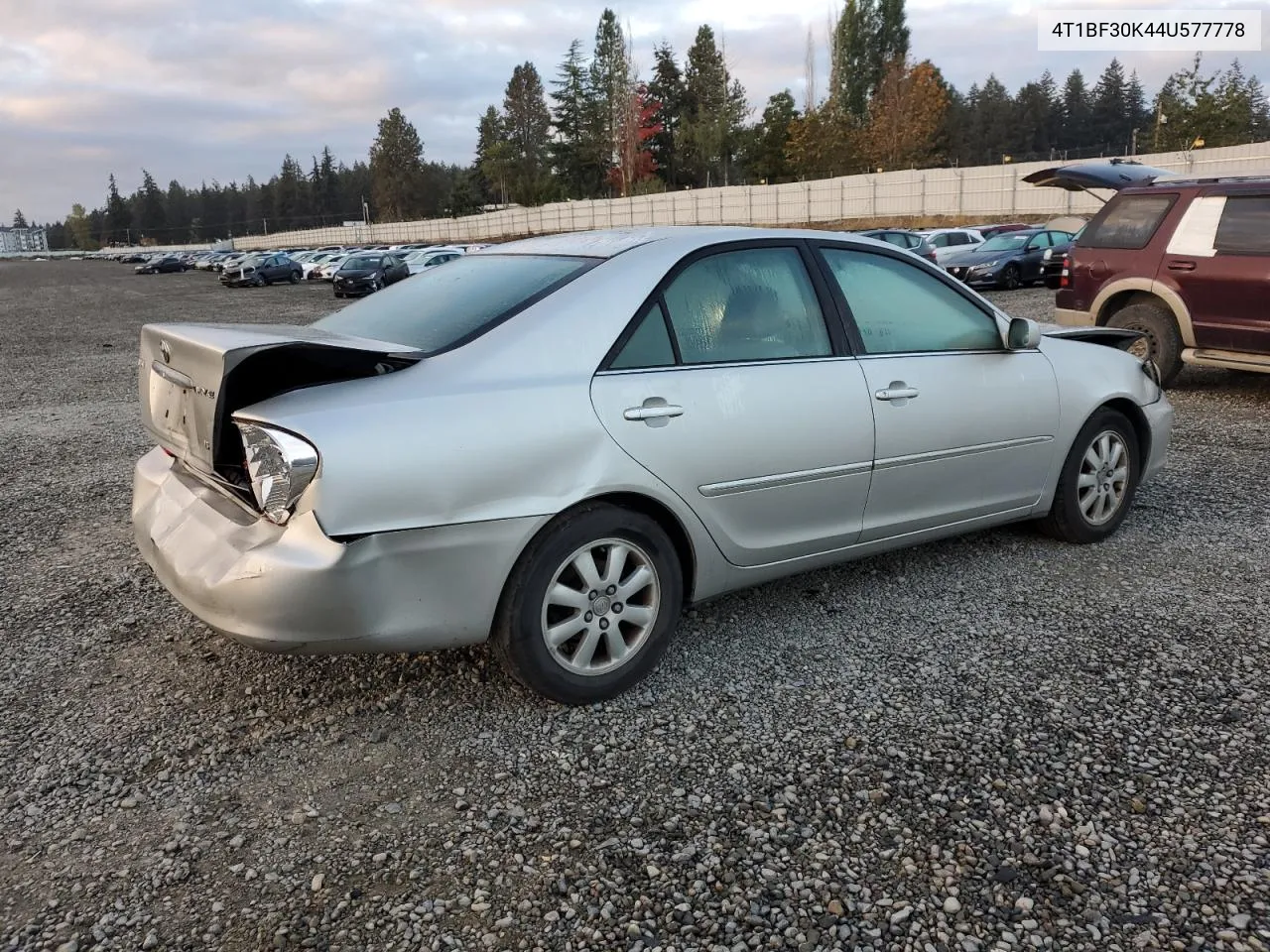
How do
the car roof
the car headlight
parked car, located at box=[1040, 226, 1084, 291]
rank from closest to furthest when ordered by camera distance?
the car headlight
the car roof
parked car, located at box=[1040, 226, 1084, 291]

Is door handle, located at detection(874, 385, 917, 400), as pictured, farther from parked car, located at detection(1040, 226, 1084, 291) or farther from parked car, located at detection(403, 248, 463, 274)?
parked car, located at detection(403, 248, 463, 274)

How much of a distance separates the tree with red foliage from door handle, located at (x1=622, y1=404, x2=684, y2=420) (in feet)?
245

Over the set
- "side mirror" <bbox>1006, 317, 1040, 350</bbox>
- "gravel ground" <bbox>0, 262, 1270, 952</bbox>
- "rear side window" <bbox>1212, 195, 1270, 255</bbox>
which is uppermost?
"rear side window" <bbox>1212, 195, 1270, 255</bbox>

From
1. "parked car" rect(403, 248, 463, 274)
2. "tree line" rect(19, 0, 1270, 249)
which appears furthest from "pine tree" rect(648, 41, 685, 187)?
"parked car" rect(403, 248, 463, 274)

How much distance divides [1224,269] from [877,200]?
42.3 metres

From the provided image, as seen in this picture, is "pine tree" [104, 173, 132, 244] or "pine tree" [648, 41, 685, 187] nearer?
"pine tree" [648, 41, 685, 187]

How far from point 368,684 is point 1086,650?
255 centimetres

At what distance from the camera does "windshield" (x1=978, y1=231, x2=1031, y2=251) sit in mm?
21562

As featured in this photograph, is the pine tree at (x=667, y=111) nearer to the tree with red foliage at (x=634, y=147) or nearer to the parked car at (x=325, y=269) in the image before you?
the tree with red foliage at (x=634, y=147)

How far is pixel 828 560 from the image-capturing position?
3.85 m

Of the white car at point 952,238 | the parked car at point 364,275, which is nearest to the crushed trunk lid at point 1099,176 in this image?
the white car at point 952,238

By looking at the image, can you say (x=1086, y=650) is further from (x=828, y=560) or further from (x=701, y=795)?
(x=701, y=795)

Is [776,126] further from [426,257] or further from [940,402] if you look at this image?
[940,402]

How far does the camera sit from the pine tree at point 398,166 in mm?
108562
